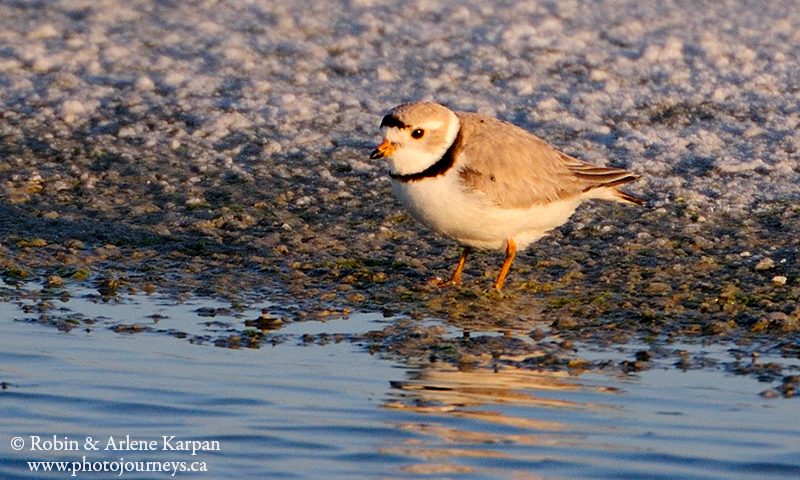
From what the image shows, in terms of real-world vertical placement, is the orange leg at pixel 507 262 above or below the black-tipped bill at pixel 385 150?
below

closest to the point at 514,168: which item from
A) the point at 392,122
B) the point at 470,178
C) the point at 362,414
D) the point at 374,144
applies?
the point at 470,178

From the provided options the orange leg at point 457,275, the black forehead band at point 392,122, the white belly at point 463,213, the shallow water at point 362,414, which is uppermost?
the black forehead band at point 392,122

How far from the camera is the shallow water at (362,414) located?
4934 mm

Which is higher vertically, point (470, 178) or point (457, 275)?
point (470, 178)

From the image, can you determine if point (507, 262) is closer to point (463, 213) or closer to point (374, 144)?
point (463, 213)

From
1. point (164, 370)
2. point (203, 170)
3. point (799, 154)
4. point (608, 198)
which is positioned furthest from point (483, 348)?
point (799, 154)

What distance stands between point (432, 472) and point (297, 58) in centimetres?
803

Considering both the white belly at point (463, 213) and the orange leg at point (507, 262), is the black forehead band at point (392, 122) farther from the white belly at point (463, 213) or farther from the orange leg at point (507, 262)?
the orange leg at point (507, 262)

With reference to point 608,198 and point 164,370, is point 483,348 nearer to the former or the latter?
point 164,370

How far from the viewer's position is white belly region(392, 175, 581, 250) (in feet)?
24.1

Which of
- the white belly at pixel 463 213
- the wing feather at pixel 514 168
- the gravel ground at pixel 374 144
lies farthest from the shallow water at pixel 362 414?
the wing feather at pixel 514 168

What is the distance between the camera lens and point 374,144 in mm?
10336

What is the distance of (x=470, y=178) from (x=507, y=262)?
0.59m

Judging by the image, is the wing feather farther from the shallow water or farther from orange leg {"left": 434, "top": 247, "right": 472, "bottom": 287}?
the shallow water
